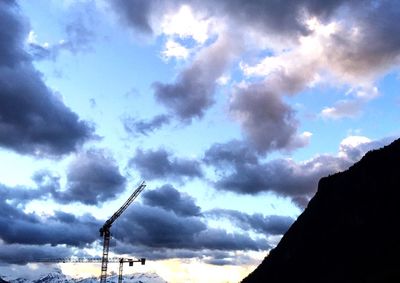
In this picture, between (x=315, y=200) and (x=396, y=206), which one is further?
(x=315, y=200)

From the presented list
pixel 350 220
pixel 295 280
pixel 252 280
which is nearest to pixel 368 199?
pixel 350 220

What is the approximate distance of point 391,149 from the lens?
6235 inches

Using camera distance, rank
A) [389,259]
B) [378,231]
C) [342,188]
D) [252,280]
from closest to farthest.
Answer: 1. [389,259]
2. [378,231]
3. [342,188]
4. [252,280]

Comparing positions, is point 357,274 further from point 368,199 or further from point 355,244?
point 368,199

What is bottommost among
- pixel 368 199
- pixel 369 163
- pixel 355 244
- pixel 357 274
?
pixel 357 274

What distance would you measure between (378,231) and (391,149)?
28360 mm

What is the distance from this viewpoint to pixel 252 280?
188 metres

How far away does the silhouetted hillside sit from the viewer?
136m

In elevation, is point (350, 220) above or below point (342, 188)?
below

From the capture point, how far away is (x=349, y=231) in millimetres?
152750

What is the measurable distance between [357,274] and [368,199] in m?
27.2

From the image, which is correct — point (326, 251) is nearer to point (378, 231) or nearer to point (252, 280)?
point (378, 231)

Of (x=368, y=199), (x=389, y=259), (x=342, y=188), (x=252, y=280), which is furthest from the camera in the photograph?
(x=252, y=280)

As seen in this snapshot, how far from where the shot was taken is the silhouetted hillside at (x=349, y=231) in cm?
13612
